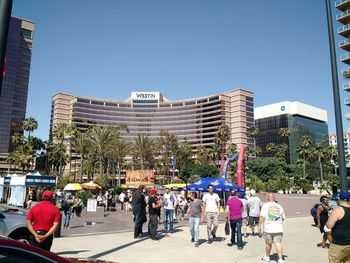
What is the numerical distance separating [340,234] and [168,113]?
153863mm

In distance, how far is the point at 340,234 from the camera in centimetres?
502

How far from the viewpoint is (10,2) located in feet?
19.8

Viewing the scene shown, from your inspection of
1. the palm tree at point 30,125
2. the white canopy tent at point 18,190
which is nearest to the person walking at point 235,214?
the white canopy tent at point 18,190

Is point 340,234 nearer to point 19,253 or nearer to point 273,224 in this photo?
point 273,224

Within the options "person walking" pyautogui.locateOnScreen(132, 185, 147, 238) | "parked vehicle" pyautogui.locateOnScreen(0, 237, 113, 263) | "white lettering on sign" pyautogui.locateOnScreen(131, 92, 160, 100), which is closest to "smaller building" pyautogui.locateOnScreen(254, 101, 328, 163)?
"white lettering on sign" pyautogui.locateOnScreen(131, 92, 160, 100)

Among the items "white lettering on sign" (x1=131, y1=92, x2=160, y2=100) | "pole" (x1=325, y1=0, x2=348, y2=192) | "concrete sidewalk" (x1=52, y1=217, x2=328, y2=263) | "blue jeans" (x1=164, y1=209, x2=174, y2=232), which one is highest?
"white lettering on sign" (x1=131, y1=92, x2=160, y2=100)

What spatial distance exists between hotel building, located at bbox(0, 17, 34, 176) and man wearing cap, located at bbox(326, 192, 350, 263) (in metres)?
137

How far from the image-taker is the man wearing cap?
196 inches

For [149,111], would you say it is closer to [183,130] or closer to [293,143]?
[183,130]

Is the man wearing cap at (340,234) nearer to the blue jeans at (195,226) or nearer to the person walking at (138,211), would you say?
the blue jeans at (195,226)

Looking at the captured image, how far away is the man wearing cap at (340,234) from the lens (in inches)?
196

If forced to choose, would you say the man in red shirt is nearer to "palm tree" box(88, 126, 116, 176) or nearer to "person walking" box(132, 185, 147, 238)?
"person walking" box(132, 185, 147, 238)

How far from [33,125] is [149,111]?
3356 inches

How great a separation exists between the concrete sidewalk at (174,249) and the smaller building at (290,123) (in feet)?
427
